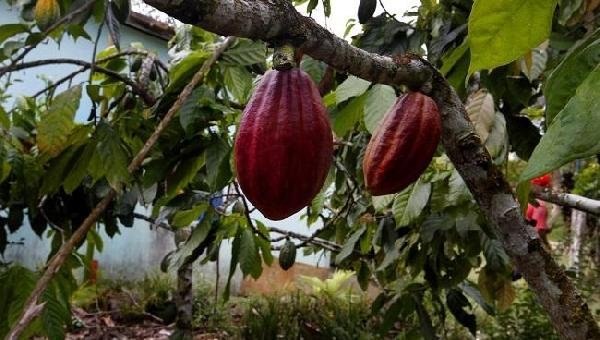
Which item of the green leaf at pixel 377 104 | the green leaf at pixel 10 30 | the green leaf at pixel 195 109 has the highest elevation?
the green leaf at pixel 10 30

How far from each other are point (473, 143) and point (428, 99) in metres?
0.10

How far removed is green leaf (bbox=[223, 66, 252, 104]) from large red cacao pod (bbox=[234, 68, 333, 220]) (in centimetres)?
91

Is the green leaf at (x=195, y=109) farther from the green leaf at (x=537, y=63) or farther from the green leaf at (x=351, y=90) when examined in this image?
the green leaf at (x=537, y=63)

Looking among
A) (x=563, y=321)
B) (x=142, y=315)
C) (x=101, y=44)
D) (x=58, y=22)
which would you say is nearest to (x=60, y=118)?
(x=58, y=22)

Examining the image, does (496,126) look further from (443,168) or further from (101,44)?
(101,44)

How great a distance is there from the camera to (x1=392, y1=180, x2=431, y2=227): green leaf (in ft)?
4.32

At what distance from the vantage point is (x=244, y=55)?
4.84ft

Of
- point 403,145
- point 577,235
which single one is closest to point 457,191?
point 403,145

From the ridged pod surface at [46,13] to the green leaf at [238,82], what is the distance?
402mm

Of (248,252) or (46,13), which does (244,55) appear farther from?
(248,252)

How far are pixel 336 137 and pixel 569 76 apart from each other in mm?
1041

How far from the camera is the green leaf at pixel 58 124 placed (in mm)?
1330

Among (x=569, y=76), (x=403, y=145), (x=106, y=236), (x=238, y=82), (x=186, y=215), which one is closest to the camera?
(x=569, y=76)

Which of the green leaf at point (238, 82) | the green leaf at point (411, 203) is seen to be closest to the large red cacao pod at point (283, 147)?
the green leaf at point (411, 203)
